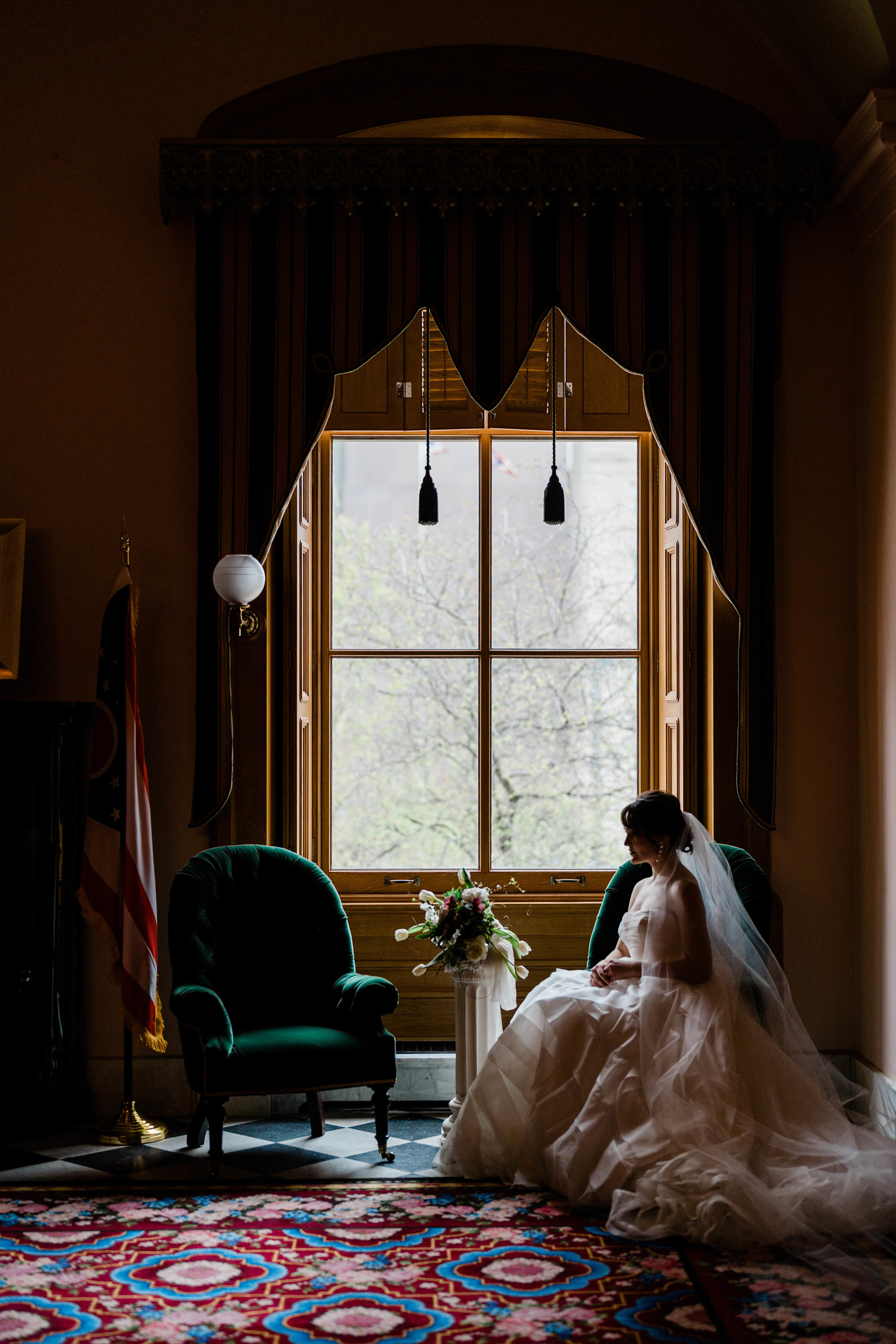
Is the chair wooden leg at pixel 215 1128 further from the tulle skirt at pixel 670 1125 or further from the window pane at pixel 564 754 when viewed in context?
the window pane at pixel 564 754

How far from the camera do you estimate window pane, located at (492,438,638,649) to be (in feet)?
19.4

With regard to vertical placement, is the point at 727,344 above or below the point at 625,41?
below

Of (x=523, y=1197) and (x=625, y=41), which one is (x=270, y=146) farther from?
(x=523, y=1197)

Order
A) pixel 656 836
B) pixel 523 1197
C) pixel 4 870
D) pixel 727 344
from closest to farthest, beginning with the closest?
1. pixel 523 1197
2. pixel 656 836
3. pixel 4 870
4. pixel 727 344

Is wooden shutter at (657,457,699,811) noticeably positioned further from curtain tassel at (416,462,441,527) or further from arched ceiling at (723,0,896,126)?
arched ceiling at (723,0,896,126)

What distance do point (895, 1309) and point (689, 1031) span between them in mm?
1122

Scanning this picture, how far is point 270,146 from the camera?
5125 mm

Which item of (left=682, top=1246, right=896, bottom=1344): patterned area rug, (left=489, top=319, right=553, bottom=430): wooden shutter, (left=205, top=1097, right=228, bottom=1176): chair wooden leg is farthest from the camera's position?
(left=489, top=319, right=553, bottom=430): wooden shutter

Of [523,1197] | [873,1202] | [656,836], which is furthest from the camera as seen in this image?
[656,836]

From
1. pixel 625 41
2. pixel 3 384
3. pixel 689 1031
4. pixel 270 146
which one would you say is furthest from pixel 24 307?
pixel 689 1031

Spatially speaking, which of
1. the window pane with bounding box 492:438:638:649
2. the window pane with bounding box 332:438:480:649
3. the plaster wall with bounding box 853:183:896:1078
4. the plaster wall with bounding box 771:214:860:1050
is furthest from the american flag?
the plaster wall with bounding box 853:183:896:1078

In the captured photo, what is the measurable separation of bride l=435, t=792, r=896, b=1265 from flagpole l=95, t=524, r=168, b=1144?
124 cm

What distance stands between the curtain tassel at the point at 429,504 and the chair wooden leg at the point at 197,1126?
2463 millimetres

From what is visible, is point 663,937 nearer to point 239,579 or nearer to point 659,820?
point 659,820
